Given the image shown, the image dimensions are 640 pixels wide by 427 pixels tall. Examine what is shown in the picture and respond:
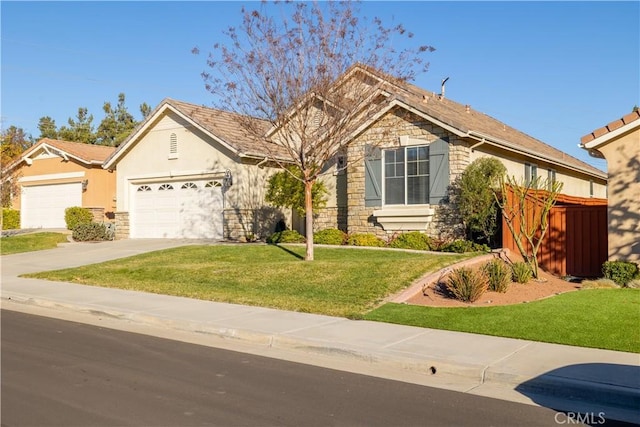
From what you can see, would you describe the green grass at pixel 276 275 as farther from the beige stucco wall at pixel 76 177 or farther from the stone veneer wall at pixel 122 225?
the beige stucco wall at pixel 76 177

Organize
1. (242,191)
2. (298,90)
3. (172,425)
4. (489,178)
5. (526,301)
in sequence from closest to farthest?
(172,425) < (526,301) < (298,90) < (489,178) < (242,191)

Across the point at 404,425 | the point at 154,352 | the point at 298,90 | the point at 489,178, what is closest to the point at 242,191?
the point at 298,90

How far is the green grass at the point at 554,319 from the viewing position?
29.3 feet

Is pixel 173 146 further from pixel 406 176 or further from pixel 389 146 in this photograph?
pixel 406 176

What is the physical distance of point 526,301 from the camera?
1187 centimetres

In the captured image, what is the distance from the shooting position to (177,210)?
81.3 feet

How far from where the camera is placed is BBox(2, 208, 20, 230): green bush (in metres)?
31.4

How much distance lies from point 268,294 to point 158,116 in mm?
14125

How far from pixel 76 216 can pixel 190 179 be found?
21.3 ft

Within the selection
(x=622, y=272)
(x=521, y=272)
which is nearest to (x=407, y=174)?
(x=521, y=272)

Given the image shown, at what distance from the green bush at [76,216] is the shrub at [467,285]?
19480 millimetres

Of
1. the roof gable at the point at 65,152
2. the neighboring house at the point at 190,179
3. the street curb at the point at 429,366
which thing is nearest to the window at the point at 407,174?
the neighboring house at the point at 190,179

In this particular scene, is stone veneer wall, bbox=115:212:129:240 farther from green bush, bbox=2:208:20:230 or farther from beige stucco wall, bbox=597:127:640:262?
beige stucco wall, bbox=597:127:640:262

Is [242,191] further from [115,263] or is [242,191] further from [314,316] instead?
[314,316]
